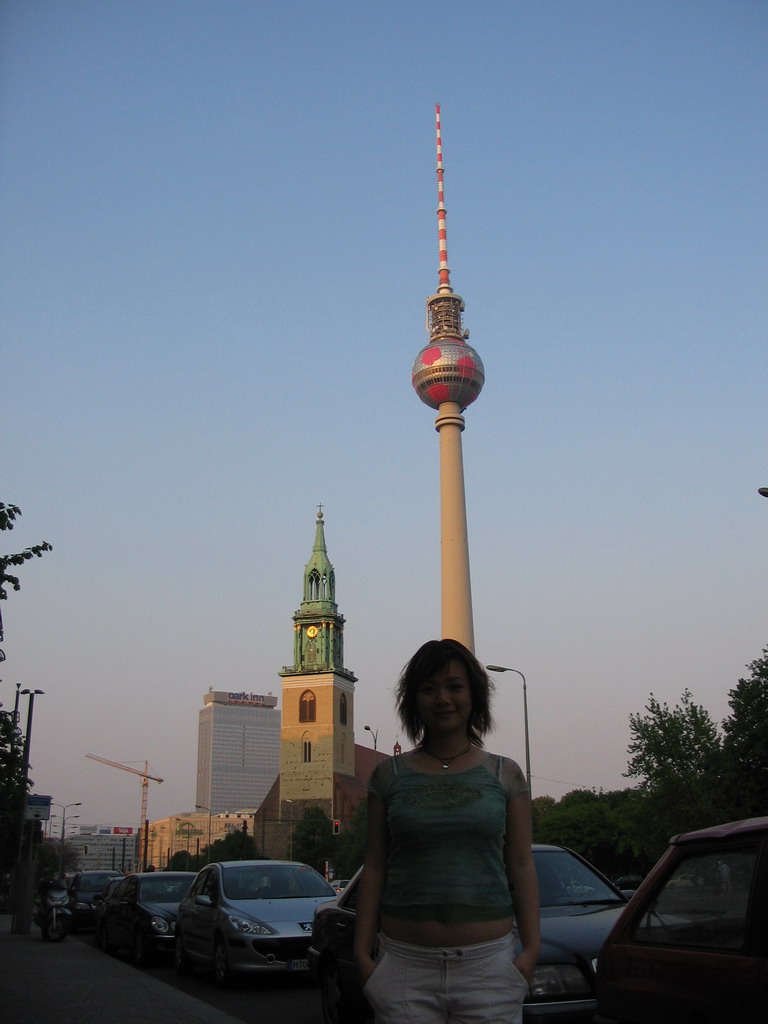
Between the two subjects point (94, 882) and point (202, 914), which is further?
point (94, 882)

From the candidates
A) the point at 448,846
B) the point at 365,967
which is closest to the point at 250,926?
the point at 365,967

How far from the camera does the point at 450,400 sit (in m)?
88.3

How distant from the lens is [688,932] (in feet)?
15.3

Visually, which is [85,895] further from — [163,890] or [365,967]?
[365,967]

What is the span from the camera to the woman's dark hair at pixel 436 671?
157 inches

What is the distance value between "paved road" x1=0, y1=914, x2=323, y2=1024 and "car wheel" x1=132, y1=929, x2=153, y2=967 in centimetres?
32

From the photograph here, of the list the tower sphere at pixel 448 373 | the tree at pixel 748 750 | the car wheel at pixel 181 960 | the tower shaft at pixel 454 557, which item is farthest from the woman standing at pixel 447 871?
the tower sphere at pixel 448 373

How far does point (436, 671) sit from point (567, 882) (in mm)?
5498

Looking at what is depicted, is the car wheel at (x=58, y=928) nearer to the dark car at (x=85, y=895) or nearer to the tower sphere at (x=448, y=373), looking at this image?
the dark car at (x=85, y=895)

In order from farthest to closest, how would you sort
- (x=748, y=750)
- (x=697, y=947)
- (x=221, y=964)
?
(x=748, y=750) → (x=221, y=964) → (x=697, y=947)

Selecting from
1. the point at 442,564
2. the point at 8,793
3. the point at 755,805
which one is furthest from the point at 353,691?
the point at 8,793

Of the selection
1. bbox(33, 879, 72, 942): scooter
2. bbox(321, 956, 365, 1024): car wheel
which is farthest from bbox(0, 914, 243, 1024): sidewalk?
bbox(33, 879, 72, 942): scooter

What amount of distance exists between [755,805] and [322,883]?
28.3 metres

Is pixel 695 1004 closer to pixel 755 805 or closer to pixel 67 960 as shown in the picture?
pixel 67 960
